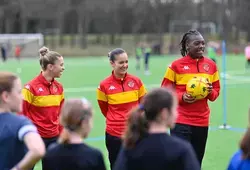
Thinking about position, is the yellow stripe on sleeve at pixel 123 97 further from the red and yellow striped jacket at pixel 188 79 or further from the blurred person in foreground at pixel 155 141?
the blurred person in foreground at pixel 155 141

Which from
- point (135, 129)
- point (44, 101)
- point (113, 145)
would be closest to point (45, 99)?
point (44, 101)

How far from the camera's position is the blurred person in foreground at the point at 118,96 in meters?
6.14

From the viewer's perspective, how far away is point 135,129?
3570mm

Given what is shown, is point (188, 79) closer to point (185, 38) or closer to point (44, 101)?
point (185, 38)

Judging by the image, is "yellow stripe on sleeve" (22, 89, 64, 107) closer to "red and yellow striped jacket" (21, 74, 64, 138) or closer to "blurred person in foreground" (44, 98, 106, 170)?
"red and yellow striped jacket" (21, 74, 64, 138)

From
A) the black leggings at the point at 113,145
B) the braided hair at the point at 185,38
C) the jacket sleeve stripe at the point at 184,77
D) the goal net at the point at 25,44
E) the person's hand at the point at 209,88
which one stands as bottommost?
the goal net at the point at 25,44

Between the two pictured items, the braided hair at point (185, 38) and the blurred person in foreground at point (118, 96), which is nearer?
the blurred person in foreground at point (118, 96)

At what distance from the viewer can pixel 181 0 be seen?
2832 inches

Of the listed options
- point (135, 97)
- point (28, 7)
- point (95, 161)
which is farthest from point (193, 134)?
point (28, 7)

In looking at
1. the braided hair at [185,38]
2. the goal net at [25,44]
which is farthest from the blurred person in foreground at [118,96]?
the goal net at [25,44]

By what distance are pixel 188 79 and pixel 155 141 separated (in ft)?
9.62

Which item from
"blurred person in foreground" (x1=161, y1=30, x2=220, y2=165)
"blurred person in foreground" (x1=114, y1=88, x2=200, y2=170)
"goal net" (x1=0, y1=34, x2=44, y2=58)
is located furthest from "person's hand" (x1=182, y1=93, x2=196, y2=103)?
"goal net" (x1=0, y1=34, x2=44, y2=58)

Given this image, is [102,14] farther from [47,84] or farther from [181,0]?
[47,84]

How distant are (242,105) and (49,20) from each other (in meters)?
59.6
